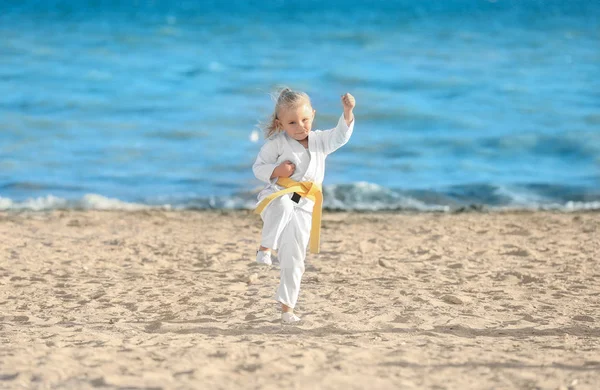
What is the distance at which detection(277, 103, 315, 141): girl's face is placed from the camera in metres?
5.96

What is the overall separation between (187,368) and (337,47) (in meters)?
25.6

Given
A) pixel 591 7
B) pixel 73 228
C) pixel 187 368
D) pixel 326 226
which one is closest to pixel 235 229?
pixel 326 226

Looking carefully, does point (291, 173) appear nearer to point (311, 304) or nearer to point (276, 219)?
point (276, 219)

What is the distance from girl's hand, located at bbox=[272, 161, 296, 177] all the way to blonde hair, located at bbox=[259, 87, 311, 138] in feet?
0.68

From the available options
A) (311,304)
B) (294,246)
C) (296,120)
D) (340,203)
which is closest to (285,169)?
(296,120)

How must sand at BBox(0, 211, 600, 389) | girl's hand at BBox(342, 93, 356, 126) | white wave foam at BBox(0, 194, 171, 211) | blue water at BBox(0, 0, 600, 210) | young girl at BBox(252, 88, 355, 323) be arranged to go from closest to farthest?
sand at BBox(0, 211, 600, 389)
girl's hand at BBox(342, 93, 356, 126)
young girl at BBox(252, 88, 355, 323)
white wave foam at BBox(0, 194, 171, 211)
blue water at BBox(0, 0, 600, 210)

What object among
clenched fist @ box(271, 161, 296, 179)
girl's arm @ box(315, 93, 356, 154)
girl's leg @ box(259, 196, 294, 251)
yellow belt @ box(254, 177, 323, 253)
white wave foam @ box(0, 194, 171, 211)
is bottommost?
white wave foam @ box(0, 194, 171, 211)

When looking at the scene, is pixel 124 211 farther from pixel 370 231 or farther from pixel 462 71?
pixel 462 71

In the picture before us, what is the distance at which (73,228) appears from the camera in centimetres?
1012

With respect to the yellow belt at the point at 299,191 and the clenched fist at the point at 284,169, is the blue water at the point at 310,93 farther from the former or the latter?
the clenched fist at the point at 284,169

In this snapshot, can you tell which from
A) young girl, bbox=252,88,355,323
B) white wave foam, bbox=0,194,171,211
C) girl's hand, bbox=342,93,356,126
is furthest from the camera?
white wave foam, bbox=0,194,171,211

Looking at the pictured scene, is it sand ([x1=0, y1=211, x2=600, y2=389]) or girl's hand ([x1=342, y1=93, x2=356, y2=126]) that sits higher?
girl's hand ([x1=342, y1=93, x2=356, y2=126])

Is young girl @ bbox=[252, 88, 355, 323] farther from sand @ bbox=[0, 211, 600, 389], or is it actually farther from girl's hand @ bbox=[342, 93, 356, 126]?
sand @ bbox=[0, 211, 600, 389]

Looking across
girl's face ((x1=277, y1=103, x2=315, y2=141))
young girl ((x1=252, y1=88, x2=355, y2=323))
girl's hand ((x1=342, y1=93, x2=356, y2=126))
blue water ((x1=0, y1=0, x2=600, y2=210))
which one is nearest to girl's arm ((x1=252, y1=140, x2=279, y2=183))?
young girl ((x1=252, y1=88, x2=355, y2=323))
